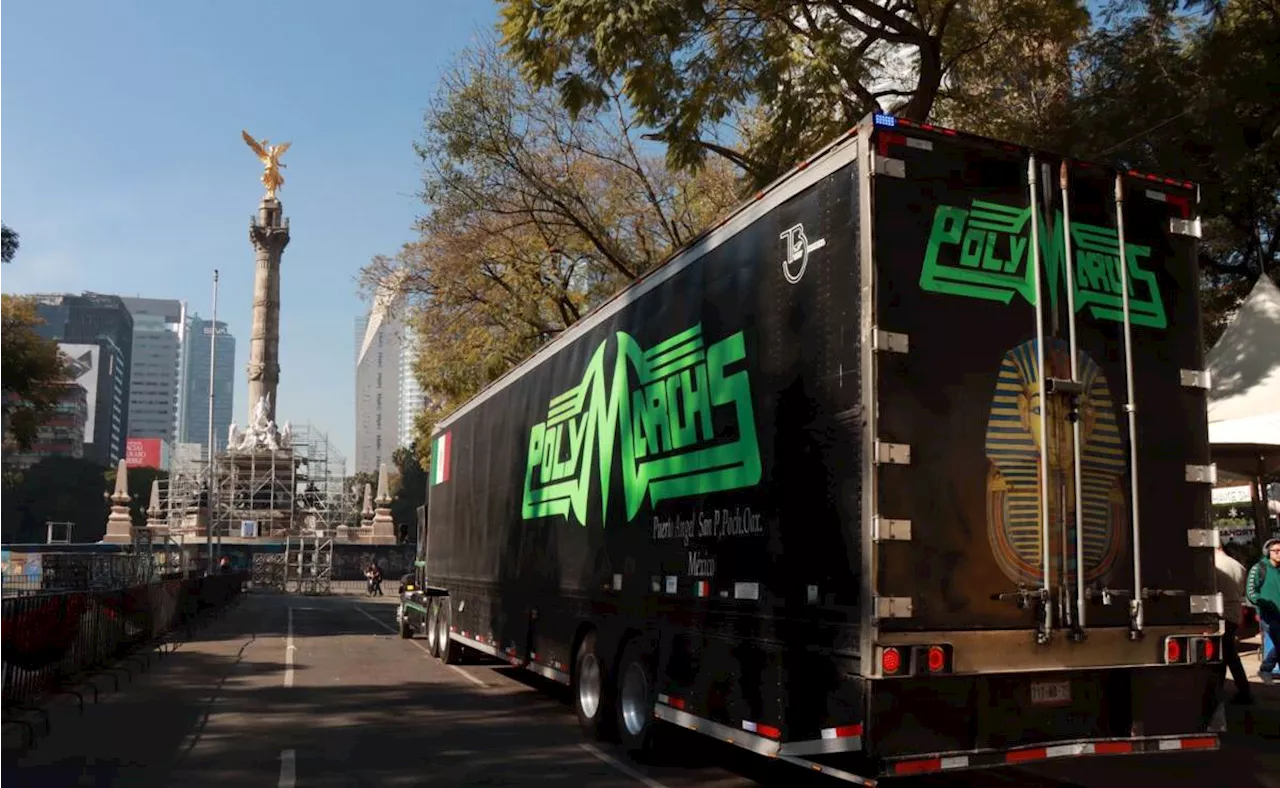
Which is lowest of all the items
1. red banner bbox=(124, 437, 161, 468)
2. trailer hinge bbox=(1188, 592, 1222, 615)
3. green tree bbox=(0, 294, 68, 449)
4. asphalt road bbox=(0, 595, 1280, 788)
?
asphalt road bbox=(0, 595, 1280, 788)

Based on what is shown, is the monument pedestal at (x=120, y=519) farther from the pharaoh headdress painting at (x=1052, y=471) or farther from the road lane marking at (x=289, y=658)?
the pharaoh headdress painting at (x=1052, y=471)

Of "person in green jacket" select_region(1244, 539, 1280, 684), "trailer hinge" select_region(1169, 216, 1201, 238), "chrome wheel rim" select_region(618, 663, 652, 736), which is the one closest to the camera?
"trailer hinge" select_region(1169, 216, 1201, 238)

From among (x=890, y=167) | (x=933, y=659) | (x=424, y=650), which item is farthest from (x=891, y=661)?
(x=424, y=650)

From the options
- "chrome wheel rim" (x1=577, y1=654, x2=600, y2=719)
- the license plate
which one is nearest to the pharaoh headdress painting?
the license plate

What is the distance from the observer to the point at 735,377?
8008 millimetres

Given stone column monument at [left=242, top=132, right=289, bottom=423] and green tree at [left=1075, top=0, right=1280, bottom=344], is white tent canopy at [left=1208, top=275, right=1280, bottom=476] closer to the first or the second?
green tree at [left=1075, top=0, right=1280, bottom=344]

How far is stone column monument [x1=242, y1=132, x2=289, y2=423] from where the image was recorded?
272ft

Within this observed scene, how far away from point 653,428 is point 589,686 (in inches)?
112

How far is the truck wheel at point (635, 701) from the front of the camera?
30.0 feet

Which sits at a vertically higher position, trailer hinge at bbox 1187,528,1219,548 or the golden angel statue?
the golden angel statue

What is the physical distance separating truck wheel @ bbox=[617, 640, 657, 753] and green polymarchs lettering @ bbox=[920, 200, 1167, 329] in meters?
4.24

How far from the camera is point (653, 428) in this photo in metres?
9.39

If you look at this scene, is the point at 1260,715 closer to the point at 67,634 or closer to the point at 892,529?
the point at 892,529

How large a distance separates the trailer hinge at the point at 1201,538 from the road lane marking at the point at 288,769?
6.83 m
